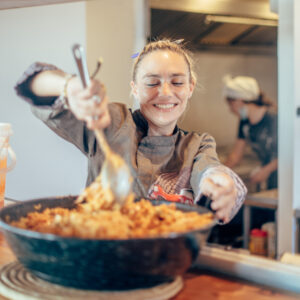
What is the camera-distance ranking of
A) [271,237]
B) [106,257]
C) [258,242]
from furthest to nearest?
Result: [258,242]
[271,237]
[106,257]

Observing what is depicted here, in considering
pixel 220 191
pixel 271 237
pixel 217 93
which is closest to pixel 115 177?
pixel 220 191

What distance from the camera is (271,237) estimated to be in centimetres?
242

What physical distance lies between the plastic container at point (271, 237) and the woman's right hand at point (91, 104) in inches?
Answer: 74.9

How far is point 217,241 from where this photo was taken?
A: 106 inches

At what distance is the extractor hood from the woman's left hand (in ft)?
5.79

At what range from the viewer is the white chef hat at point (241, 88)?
288 cm

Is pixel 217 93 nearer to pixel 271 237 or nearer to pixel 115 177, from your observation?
pixel 271 237

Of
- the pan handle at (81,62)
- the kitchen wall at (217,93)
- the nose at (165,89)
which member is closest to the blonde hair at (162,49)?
the nose at (165,89)

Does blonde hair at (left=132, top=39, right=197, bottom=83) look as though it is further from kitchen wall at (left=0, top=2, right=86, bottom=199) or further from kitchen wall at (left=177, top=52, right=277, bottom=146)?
kitchen wall at (left=177, top=52, right=277, bottom=146)

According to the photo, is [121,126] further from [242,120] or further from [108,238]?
[242,120]

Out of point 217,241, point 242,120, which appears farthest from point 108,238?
point 242,120

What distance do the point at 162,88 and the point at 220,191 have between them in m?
0.32

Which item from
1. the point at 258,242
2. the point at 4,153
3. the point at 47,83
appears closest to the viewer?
the point at 47,83

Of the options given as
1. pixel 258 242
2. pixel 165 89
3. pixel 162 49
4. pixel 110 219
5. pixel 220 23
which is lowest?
pixel 258 242
